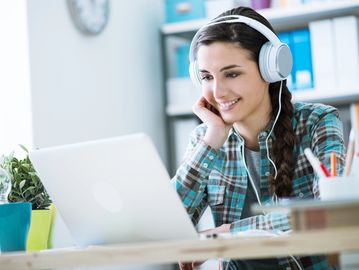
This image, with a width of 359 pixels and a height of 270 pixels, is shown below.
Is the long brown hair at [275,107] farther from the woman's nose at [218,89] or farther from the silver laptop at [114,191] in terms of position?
the silver laptop at [114,191]

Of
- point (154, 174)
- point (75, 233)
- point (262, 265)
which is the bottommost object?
point (262, 265)

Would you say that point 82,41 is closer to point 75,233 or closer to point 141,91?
point 141,91

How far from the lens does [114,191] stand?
1.25 m

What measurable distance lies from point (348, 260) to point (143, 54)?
259 centimetres

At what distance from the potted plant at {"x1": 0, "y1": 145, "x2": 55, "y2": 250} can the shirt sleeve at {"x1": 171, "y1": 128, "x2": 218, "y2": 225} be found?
320 mm

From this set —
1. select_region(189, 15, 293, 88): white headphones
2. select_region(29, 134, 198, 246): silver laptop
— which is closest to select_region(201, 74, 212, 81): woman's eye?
select_region(189, 15, 293, 88): white headphones

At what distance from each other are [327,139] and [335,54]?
1543 millimetres

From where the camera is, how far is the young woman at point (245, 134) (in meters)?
1.72

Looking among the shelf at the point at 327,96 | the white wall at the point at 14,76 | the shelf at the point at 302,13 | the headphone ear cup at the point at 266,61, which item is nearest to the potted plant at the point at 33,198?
the headphone ear cup at the point at 266,61

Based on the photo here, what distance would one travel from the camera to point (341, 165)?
1.56 m

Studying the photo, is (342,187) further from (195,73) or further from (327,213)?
(195,73)

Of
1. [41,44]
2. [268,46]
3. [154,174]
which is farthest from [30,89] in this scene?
[154,174]

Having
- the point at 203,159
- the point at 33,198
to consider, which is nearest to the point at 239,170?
the point at 203,159

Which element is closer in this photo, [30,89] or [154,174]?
[154,174]
